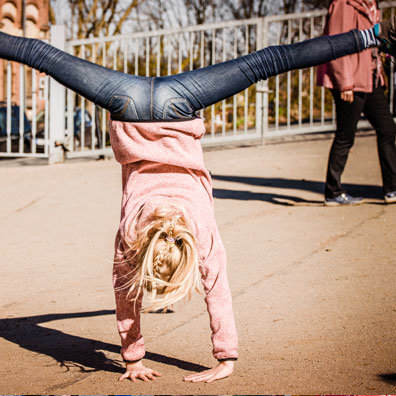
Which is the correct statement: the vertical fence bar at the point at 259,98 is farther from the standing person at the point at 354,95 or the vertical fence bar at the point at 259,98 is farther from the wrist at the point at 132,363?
the wrist at the point at 132,363

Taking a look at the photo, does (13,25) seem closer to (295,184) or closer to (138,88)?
(295,184)

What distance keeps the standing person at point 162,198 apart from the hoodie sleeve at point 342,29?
3339 mm

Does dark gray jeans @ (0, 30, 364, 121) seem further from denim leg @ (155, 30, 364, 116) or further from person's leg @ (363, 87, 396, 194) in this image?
person's leg @ (363, 87, 396, 194)

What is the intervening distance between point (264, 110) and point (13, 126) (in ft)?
18.6

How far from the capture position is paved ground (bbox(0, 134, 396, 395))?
11.1ft

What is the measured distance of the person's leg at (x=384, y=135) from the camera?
6945 millimetres

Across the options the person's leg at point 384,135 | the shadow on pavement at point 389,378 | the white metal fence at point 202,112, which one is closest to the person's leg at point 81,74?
the shadow on pavement at point 389,378

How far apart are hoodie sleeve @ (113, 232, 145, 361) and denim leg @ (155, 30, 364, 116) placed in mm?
692

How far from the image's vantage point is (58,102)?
10906 mm

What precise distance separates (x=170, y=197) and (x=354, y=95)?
4.12 metres

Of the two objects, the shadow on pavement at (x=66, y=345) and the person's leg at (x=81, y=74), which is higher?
the person's leg at (x=81, y=74)

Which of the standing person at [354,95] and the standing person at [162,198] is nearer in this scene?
the standing person at [162,198]

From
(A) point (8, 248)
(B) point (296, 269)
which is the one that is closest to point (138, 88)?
(B) point (296, 269)

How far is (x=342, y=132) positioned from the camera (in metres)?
6.97
